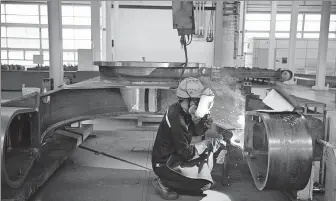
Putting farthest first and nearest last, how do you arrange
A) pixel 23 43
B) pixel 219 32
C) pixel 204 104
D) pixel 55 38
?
pixel 23 43
pixel 219 32
pixel 55 38
pixel 204 104

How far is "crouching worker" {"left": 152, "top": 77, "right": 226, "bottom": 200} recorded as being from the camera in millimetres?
2791

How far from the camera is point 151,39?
1722 centimetres

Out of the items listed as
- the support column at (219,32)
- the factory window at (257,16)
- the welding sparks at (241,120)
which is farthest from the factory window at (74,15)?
the welding sparks at (241,120)

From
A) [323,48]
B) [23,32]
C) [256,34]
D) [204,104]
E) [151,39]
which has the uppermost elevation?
[256,34]

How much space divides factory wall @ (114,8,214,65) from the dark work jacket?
563 inches

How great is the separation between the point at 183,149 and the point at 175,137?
0.13m

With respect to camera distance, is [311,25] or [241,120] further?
[311,25]

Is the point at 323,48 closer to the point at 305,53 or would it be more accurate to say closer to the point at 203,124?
the point at 305,53

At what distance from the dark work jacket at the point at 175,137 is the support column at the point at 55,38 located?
12.9 ft

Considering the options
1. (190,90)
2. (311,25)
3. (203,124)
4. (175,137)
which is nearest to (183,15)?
(190,90)

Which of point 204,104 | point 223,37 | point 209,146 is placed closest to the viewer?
point 204,104

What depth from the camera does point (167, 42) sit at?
17.2m

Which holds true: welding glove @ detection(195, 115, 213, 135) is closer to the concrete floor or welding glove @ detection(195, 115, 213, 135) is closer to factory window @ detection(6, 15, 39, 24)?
the concrete floor

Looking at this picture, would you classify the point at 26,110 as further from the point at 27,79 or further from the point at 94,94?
the point at 27,79
